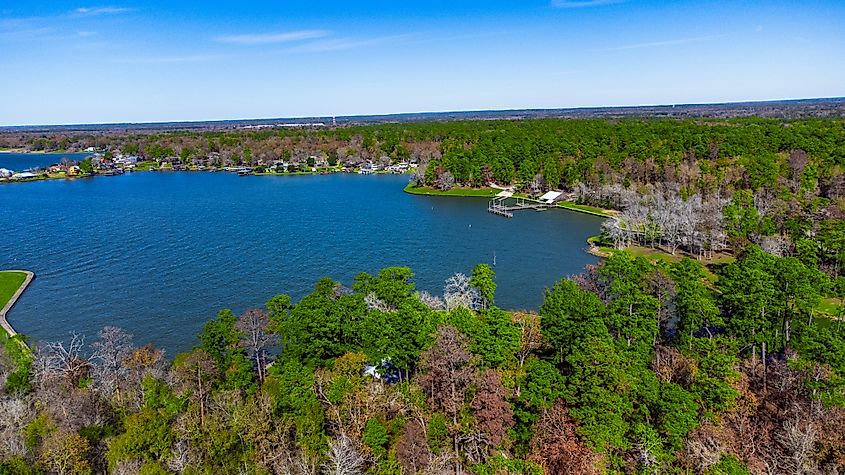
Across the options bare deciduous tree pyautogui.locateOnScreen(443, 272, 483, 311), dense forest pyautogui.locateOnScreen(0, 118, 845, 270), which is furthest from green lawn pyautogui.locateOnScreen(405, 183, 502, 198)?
bare deciduous tree pyautogui.locateOnScreen(443, 272, 483, 311)

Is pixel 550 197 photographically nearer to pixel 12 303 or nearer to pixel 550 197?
pixel 550 197

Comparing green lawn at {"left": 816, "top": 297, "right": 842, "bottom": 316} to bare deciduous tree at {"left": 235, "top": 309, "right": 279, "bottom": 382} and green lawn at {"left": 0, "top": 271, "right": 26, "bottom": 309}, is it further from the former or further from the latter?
green lawn at {"left": 0, "top": 271, "right": 26, "bottom": 309}

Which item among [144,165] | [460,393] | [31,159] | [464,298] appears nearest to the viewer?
[460,393]

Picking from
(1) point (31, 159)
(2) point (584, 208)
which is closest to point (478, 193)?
(2) point (584, 208)

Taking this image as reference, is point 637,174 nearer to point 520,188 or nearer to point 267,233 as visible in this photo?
point 520,188

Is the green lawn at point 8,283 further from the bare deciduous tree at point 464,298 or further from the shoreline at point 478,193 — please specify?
the shoreline at point 478,193

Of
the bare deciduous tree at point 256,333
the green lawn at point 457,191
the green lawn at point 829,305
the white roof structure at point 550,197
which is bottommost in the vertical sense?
the green lawn at point 829,305

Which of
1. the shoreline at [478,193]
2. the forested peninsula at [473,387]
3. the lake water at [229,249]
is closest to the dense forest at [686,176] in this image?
the shoreline at [478,193]
